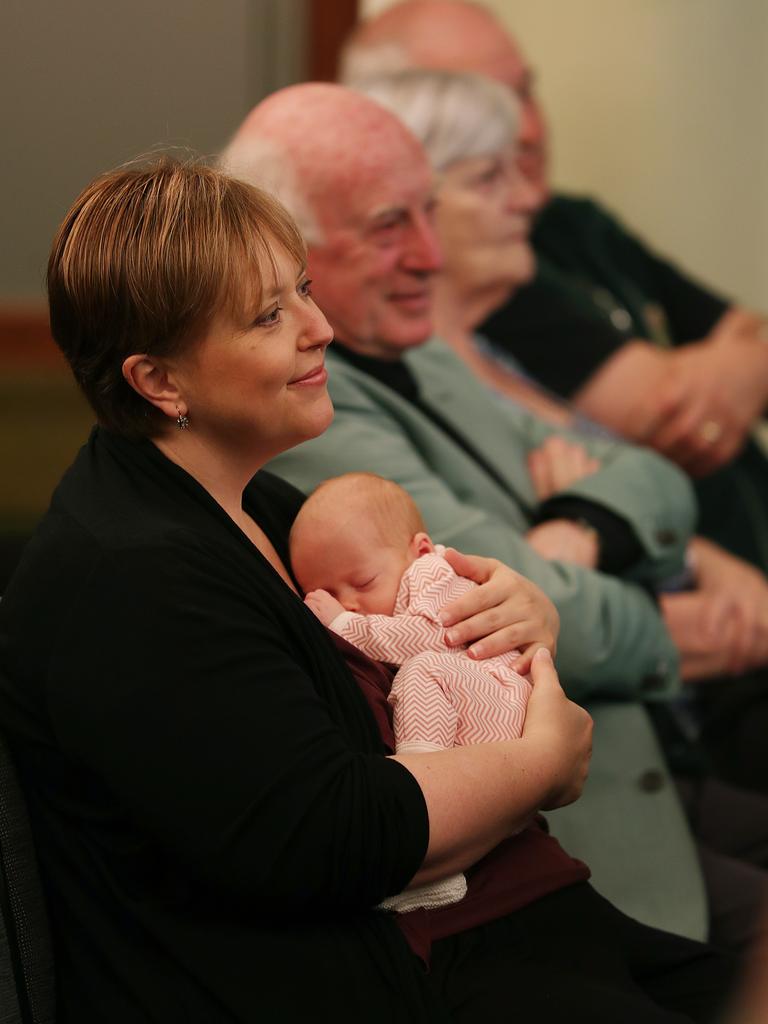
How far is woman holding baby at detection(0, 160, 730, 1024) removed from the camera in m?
0.96

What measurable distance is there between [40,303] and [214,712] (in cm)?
199

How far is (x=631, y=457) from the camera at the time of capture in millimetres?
1939

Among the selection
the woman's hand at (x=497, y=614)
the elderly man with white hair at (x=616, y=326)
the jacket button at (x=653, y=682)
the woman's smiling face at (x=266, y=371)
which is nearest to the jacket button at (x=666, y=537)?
the jacket button at (x=653, y=682)

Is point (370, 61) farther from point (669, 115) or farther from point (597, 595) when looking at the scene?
point (597, 595)

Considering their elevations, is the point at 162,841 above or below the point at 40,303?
above

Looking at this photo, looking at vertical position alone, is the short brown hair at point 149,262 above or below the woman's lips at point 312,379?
above

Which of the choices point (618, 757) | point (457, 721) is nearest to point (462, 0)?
point (618, 757)

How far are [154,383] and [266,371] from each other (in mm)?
87

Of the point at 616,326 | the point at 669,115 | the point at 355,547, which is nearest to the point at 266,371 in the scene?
the point at 355,547

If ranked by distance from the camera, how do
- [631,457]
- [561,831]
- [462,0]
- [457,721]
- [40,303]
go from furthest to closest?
[462,0], [40,303], [631,457], [561,831], [457,721]

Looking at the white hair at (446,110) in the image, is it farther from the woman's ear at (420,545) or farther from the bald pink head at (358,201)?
the woman's ear at (420,545)

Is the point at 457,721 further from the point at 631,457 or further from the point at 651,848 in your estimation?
the point at 631,457

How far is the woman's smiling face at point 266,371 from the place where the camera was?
3.48 ft

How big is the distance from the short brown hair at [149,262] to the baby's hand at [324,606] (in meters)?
0.21
